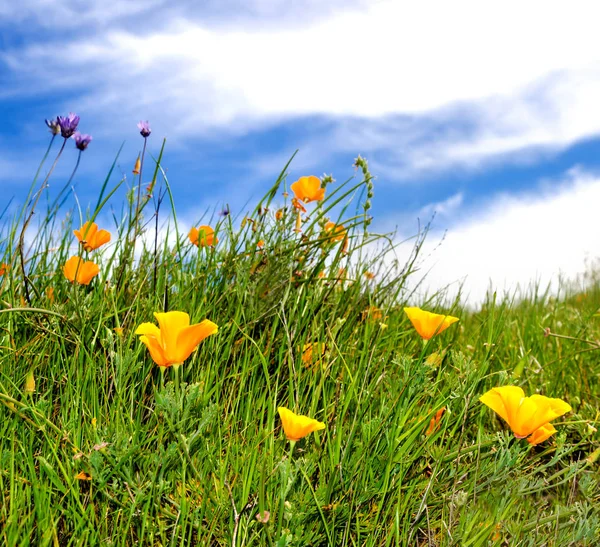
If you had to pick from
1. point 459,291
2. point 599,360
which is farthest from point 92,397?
point 599,360

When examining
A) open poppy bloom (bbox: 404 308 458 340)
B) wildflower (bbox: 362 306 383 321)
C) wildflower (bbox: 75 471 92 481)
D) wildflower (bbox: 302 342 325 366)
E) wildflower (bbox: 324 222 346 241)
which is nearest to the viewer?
wildflower (bbox: 75 471 92 481)

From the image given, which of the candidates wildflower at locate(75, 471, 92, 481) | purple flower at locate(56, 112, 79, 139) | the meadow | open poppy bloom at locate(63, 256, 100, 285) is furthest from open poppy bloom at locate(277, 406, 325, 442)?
purple flower at locate(56, 112, 79, 139)

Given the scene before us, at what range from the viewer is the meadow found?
180 centimetres

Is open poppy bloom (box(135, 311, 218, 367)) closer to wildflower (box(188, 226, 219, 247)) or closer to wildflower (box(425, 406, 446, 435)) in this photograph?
wildflower (box(425, 406, 446, 435))

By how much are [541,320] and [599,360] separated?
1.78 ft

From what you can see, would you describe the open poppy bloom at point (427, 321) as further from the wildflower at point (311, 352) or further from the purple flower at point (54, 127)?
the purple flower at point (54, 127)

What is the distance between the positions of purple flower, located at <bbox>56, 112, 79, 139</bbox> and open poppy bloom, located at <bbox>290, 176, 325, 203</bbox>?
101 cm

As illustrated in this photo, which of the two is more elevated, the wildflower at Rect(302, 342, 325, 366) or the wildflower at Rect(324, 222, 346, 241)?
the wildflower at Rect(324, 222, 346, 241)

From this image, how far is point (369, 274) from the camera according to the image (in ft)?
10.5

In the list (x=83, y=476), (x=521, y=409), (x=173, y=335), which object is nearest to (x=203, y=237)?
(x=173, y=335)

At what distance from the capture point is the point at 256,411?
230 centimetres

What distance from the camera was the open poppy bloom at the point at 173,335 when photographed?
1.76 m

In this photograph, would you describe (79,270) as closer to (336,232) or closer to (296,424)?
(336,232)

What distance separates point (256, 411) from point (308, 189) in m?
1.12
